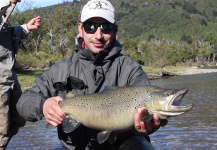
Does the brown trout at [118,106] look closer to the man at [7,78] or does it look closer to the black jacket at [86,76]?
the black jacket at [86,76]

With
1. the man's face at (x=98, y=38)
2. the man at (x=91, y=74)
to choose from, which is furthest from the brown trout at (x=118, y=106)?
the man's face at (x=98, y=38)

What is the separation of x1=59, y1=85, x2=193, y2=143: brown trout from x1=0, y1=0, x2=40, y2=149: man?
8.75 ft

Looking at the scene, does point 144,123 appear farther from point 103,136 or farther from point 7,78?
point 7,78

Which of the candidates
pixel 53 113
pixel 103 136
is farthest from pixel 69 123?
pixel 103 136

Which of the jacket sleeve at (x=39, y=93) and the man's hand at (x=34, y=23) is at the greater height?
the man's hand at (x=34, y=23)

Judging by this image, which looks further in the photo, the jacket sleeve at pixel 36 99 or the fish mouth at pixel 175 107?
the jacket sleeve at pixel 36 99

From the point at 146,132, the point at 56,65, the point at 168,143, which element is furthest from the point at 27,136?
the point at 146,132

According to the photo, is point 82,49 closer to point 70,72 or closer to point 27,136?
point 70,72

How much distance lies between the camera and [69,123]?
3262 mm

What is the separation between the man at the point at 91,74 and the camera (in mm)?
3602

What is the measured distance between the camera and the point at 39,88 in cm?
371

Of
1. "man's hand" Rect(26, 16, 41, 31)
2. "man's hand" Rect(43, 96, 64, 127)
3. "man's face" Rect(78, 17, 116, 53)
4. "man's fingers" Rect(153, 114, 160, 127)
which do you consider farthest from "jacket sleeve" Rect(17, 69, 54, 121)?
"man's hand" Rect(26, 16, 41, 31)

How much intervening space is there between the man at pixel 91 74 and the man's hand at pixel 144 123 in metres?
0.45

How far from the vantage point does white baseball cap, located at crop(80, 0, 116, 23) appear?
373 centimetres
